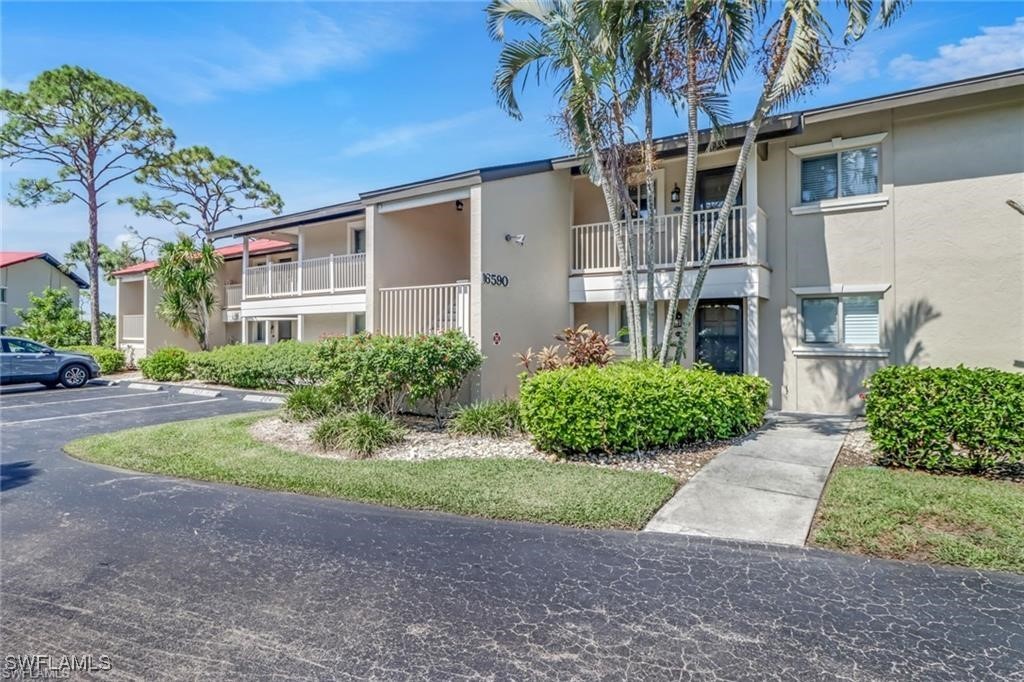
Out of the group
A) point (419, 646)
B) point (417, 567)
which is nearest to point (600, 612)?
point (419, 646)

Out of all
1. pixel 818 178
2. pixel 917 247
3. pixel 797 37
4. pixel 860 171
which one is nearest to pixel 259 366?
pixel 797 37

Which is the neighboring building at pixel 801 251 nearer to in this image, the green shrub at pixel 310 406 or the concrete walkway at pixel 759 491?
the green shrub at pixel 310 406

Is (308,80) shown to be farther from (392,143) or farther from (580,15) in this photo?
(580,15)

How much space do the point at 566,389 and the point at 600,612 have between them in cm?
406

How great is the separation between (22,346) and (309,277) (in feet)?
31.4

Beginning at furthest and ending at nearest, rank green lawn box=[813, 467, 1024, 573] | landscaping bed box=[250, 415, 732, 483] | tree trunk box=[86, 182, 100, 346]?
tree trunk box=[86, 182, 100, 346] → landscaping bed box=[250, 415, 732, 483] → green lawn box=[813, 467, 1024, 573]

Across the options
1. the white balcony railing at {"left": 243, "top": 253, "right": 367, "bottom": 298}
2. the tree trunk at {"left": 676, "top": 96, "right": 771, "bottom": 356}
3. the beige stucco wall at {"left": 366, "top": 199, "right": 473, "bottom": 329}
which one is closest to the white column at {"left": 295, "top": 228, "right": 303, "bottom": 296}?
the white balcony railing at {"left": 243, "top": 253, "right": 367, "bottom": 298}

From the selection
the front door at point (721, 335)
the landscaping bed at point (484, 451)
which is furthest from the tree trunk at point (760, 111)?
the front door at point (721, 335)

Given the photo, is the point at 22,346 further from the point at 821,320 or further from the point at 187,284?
the point at 821,320

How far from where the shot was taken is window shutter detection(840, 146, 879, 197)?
35.2 feet

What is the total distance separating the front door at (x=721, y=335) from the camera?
1201cm

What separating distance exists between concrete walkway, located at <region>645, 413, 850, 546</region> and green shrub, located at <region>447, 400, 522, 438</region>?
3296 mm

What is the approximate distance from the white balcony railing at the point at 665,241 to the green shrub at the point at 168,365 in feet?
49.5

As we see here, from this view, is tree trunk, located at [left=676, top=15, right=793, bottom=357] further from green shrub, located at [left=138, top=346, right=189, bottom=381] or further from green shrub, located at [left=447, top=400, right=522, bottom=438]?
green shrub, located at [left=138, top=346, right=189, bottom=381]
